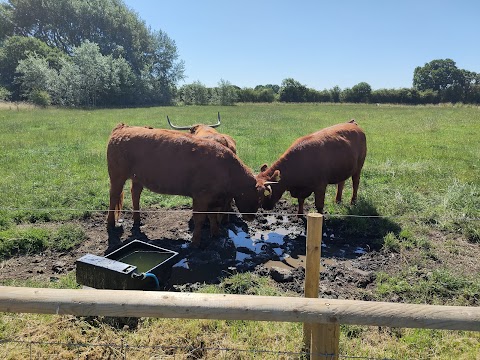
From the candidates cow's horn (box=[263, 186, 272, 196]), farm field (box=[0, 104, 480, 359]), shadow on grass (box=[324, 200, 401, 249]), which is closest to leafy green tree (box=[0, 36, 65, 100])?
farm field (box=[0, 104, 480, 359])

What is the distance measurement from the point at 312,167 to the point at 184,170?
2.61 m

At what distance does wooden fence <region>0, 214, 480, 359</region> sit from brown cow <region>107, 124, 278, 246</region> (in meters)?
3.91

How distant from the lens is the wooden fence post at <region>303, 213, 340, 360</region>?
2.81 meters

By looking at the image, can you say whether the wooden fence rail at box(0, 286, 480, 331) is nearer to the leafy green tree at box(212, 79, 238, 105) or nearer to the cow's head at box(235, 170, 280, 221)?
the cow's head at box(235, 170, 280, 221)

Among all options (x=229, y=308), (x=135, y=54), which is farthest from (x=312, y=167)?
(x=135, y=54)

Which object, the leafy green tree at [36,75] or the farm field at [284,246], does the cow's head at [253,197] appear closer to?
the farm field at [284,246]

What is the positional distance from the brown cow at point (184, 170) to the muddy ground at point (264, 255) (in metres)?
0.48

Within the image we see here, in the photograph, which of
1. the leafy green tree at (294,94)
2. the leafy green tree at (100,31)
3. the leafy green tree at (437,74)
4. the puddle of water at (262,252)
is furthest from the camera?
the leafy green tree at (437,74)

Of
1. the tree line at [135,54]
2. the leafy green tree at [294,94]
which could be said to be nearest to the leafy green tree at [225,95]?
the tree line at [135,54]

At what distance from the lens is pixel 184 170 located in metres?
6.59

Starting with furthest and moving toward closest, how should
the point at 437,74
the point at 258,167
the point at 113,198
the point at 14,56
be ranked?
the point at 437,74, the point at 14,56, the point at 258,167, the point at 113,198

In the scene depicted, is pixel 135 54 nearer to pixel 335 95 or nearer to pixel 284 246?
pixel 335 95

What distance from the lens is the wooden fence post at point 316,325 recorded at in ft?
9.21

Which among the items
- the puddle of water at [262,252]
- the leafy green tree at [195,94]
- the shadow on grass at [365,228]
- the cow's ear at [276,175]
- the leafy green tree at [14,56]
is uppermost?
the leafy green tree at [14,56]
